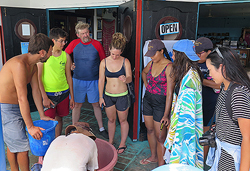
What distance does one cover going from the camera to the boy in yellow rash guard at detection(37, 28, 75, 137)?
10.7ft

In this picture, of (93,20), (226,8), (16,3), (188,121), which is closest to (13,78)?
→ (188,121)

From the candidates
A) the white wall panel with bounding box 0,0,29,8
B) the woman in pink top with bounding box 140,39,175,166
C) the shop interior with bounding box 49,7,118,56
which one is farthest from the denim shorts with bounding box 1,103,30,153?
the shop interior with bounding box 49,7,118,56

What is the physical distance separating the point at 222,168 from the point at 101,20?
23.4 ft

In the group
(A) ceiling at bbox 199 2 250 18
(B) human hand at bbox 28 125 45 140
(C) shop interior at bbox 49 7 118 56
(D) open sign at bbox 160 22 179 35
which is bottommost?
(B) human hand at bbox 28 125 45 140

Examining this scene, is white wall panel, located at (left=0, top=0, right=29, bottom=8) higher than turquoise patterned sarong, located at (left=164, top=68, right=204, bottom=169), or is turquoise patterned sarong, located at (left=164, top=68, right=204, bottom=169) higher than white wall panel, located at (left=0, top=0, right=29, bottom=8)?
white wall panel, located at (left=0, top=0, right=29, bottom=8)

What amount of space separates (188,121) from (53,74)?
226 centimetres

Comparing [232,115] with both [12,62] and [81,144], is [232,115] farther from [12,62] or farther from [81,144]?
[12,62]

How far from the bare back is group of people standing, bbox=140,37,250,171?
1.61m

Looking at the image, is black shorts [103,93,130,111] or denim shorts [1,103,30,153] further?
black shorts [103,93,130,111]

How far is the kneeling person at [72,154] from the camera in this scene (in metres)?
1.64

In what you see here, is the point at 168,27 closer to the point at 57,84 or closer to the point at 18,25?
the point at 57,84

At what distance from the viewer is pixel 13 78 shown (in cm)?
233

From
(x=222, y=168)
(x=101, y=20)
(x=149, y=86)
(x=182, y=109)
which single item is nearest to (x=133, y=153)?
(x=149, y=86)

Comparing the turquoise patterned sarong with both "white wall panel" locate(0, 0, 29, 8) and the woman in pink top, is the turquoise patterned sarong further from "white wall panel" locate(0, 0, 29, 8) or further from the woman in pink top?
"white wall panel" locate(0, 0, 29, 8)
